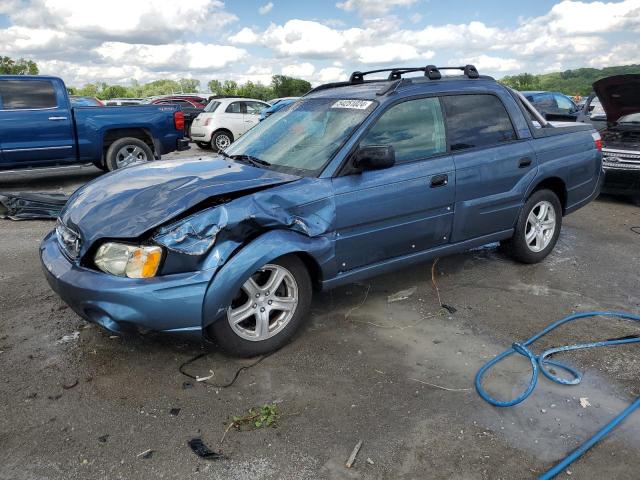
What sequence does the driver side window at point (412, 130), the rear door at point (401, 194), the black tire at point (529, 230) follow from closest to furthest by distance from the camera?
the rear door at point (401, 194) < the driver side window at point (412, 130) < the black tire at point (529, 230)

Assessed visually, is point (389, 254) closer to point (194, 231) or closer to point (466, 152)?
point (466, 152)

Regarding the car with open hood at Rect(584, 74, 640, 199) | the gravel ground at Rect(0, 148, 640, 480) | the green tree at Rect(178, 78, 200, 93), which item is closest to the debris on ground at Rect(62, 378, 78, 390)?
the gravel ground at Rect(0, 148, 640, 480)

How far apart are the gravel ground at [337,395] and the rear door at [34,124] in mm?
5057

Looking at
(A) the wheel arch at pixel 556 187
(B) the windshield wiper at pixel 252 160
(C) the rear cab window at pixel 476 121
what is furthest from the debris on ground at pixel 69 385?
(A) the wheel arch at pixel 556 187

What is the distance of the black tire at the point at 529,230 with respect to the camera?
16.0 feet

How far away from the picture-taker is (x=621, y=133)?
827 centimetres

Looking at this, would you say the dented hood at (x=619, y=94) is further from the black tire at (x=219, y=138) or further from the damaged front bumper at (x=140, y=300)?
the black tire at (x=219, y=138)

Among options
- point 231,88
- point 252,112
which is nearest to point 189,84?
point 231,88

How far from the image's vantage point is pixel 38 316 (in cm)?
395

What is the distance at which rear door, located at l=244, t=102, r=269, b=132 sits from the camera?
15.0 meters

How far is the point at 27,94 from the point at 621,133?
9.69 meters

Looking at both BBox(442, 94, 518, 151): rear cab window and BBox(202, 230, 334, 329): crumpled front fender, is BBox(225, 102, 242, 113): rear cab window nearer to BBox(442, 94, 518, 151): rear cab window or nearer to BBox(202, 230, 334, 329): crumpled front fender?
BBox(442, 94, 518, 151): rear cab window

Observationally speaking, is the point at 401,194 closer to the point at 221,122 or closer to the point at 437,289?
the point at 437,289

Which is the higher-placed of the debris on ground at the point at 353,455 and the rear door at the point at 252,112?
the rear door at the point at 252,112
